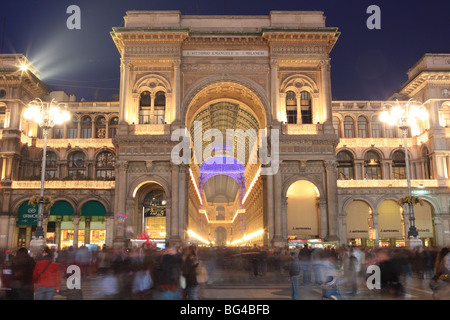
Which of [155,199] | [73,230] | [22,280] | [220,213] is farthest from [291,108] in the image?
[220,213]

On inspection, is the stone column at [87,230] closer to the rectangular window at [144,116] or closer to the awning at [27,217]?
the awning at [27,217]

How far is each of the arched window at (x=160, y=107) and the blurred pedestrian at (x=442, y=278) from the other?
33.3 metres

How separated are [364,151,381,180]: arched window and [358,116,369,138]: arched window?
7.08 feet

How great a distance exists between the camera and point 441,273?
932cm

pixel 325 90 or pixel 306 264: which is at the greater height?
pixel 325 90

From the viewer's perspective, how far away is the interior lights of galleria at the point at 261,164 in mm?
38094

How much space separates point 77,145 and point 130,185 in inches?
475

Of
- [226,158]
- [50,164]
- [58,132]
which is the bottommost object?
[50,164]

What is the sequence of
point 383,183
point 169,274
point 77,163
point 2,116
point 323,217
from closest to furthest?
point 169,274, point 323,217, point 383,183, point 2,116, point 77,163

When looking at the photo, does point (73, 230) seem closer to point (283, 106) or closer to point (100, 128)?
point (100, 128)

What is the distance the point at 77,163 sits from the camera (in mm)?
46969

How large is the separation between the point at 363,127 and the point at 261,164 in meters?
13.6

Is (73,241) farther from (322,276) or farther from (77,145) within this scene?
(322,276)
